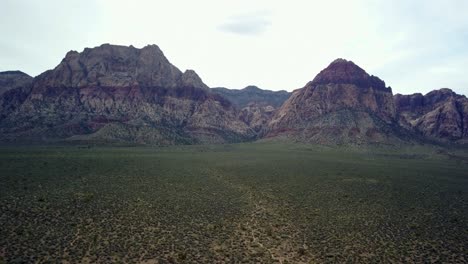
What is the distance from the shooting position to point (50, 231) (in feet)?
77.8

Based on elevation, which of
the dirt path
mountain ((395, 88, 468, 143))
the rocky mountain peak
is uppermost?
the rocky mountain peak

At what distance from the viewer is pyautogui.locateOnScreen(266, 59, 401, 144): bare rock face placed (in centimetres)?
14580

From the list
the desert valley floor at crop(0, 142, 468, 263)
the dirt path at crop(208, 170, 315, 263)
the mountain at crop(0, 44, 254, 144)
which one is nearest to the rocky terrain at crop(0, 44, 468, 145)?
the mountain at crop(0, 44, 254, 144)

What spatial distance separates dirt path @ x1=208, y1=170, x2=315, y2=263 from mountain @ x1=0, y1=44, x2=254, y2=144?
105 metres

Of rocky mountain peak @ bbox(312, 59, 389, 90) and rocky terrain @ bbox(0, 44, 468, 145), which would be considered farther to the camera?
rocky mountain peak @ bbox(312, 59, 389, 90)

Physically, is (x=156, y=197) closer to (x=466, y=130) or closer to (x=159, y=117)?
(x=159, y=117)

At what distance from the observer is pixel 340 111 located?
162375 mm

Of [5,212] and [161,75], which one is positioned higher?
[161,75]

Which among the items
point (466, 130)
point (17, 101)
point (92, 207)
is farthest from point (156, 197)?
point (466, 130)

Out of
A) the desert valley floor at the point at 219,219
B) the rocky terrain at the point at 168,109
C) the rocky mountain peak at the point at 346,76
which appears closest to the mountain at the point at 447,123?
the rocky terrain at the point at 168,109

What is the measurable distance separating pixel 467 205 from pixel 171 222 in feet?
109

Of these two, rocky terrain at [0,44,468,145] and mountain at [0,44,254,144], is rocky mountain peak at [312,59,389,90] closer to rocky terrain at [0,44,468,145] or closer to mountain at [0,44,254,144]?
rocky terrain at [0,44,468,145]

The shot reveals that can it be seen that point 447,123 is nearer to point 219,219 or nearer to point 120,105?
point 120,105

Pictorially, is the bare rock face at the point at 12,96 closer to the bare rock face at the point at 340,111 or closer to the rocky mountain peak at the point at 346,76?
the bare rock face at the point at 340,111
